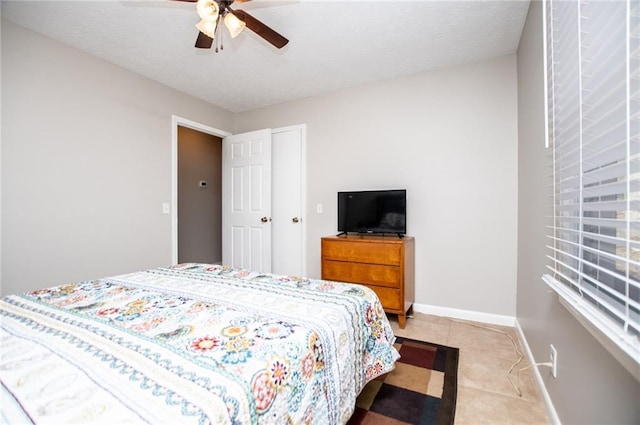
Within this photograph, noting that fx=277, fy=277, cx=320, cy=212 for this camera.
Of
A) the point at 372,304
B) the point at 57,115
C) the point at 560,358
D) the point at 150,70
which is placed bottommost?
the point at 560,358

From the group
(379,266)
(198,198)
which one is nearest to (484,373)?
(379,266)

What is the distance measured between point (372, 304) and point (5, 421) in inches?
50.7

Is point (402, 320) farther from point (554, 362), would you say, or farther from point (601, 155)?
point (601, 155)

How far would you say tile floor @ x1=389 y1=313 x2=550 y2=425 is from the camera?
1.45 metres

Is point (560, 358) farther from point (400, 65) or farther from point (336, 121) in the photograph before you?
point (336, 121)

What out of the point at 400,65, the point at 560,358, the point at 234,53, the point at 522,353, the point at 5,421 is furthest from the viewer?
the point at 400,65

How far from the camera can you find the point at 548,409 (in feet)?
4.65

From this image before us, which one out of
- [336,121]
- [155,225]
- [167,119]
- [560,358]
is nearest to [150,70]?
[167,119]

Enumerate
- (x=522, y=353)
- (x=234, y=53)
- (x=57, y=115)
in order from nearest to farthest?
(x=522, y=353), (x=57, y=115), (x=234, y=53)

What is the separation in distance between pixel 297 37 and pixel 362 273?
2.15 metres

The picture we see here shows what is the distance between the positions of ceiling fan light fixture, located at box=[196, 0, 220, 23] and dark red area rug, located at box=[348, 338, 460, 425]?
2.29 metres

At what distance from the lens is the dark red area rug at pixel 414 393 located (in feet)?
4.66

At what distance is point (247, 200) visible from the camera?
149 inches

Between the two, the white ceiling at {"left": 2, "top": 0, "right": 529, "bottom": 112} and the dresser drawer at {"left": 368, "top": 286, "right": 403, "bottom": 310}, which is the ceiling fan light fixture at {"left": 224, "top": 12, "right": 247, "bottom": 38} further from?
the dresser drawer at {"left": 368, "top": 286, "right": 403, "bottom": 310}
